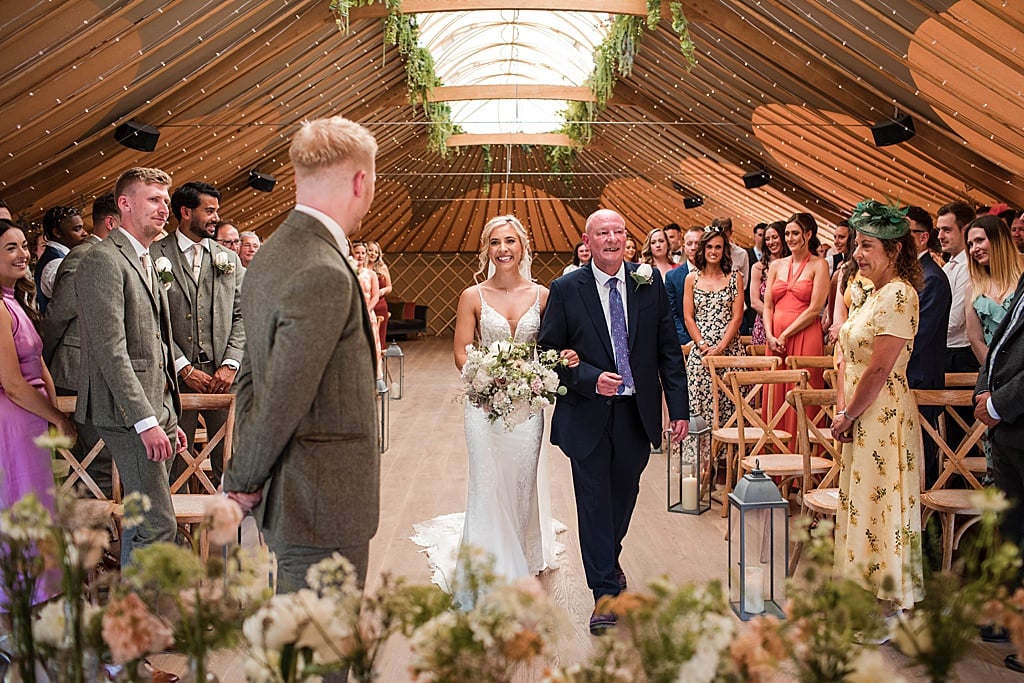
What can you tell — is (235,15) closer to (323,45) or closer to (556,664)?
(323,45)

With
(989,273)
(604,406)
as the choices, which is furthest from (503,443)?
(989,273)

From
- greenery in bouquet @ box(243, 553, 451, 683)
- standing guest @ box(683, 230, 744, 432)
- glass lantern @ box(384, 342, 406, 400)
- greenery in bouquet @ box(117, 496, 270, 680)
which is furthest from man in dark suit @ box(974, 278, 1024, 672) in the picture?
glass lantern @ box(384, 342, 406, 400)

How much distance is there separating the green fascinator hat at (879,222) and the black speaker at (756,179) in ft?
23.1

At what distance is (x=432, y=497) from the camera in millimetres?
5395

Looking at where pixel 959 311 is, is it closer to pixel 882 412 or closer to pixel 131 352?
pixel 882 412

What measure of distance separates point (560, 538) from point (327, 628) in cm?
361

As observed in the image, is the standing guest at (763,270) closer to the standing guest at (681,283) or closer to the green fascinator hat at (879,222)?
the standing guest at (681,283)

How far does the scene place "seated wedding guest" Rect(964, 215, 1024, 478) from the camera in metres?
4.23

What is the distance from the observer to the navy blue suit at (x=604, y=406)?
3.45 m

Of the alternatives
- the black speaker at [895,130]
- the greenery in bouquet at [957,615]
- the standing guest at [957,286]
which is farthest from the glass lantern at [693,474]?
the greenery in bouquet at [957,615]

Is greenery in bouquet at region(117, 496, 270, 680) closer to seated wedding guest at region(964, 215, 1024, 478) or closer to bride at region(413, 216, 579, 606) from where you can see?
bride at region(413, 216, 579, 606)

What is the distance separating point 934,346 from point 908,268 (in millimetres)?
1114

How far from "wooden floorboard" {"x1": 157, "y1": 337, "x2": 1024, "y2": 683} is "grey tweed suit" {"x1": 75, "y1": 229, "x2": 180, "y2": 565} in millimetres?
551

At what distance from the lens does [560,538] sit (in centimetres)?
466
